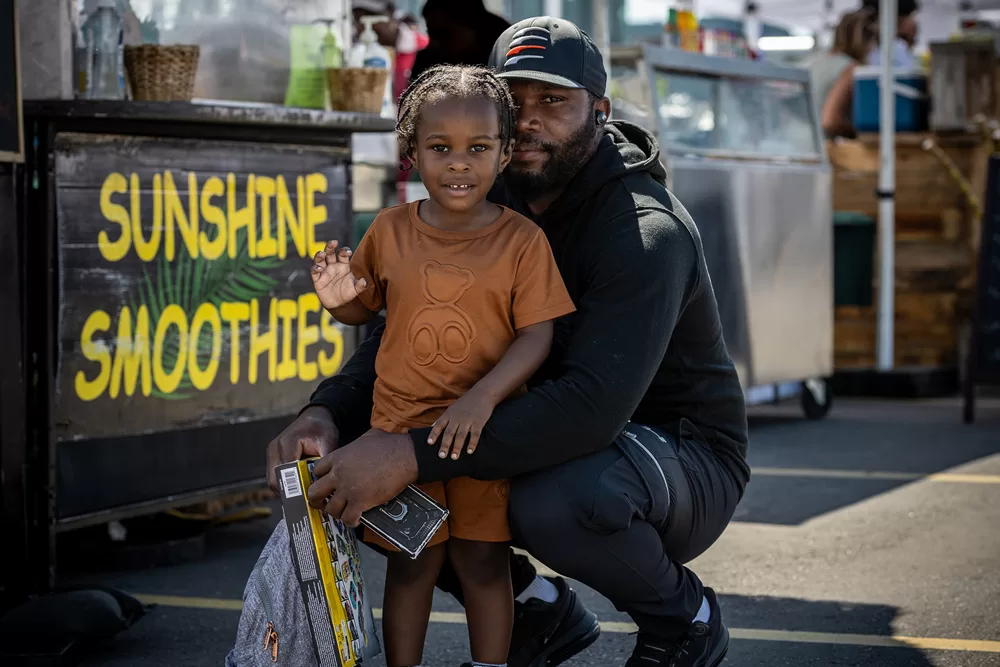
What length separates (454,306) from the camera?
110 inches

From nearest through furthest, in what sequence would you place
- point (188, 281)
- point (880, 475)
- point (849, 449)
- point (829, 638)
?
point (829, 638), point (188, 281), point (880, 475), point (849, 449)

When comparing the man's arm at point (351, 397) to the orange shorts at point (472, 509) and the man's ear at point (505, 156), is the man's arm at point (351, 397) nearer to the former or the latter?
the orange shorts at point (472, 509)

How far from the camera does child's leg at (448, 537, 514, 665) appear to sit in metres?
2.86

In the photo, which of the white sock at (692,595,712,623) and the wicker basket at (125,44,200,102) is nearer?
the white sock at (692,595,712,623)

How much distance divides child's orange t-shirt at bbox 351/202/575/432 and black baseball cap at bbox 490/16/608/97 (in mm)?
391

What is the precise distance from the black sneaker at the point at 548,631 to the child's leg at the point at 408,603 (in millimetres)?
430

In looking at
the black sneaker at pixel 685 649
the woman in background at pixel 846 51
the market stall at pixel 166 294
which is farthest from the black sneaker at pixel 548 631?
the woman in background at pixel 846 51

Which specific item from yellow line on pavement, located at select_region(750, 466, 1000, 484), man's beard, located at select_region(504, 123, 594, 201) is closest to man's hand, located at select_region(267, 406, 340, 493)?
man's beard, located at select_region(504, 123, 594, 201)

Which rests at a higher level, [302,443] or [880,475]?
[302,443]

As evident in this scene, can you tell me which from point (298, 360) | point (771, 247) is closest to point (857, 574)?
point (298, 360)

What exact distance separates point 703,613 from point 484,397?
713mm

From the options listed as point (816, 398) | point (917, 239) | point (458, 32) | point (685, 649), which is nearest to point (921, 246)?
point (917, 239)

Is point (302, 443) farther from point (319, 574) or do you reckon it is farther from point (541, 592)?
point (541, 592)

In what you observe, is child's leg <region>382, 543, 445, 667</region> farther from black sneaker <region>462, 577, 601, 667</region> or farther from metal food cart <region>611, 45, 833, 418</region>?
metal food cart <region>611, 45, 833, 418</region>
